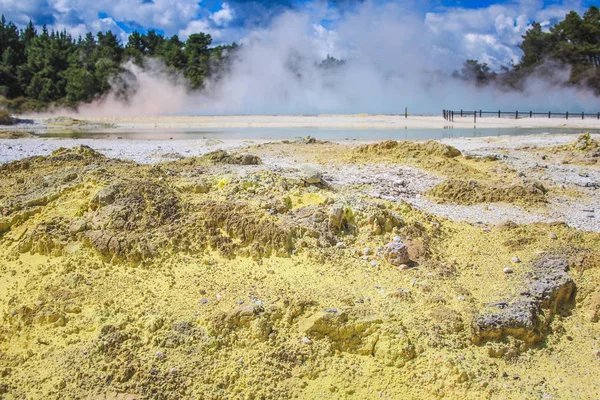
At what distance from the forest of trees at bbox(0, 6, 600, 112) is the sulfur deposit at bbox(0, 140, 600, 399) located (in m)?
43.2

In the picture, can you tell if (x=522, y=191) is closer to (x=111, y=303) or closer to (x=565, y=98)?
(x=111, y=303)

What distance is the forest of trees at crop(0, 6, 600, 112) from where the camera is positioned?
46.3 metres

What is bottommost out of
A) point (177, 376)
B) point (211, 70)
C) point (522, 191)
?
point (177, 376)

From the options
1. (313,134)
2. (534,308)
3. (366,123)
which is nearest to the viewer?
(534,308)

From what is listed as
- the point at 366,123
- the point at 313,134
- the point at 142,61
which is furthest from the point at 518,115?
the point at 142,61

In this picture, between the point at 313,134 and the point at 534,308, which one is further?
the point at 313,134

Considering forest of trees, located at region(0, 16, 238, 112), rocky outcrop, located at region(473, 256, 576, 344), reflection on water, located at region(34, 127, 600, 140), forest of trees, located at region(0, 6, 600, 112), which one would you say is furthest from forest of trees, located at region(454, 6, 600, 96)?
rocky outcrop, located at region(473, 256, 576, 344)

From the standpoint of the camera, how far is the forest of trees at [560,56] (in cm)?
4591

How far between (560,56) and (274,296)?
5147cm

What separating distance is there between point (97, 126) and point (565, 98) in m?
37.7

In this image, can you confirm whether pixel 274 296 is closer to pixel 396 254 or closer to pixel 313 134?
pixel 396 254

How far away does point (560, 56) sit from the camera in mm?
48406

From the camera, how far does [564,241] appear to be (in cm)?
623

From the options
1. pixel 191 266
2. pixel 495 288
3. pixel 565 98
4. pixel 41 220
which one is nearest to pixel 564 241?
pixel 495 288
